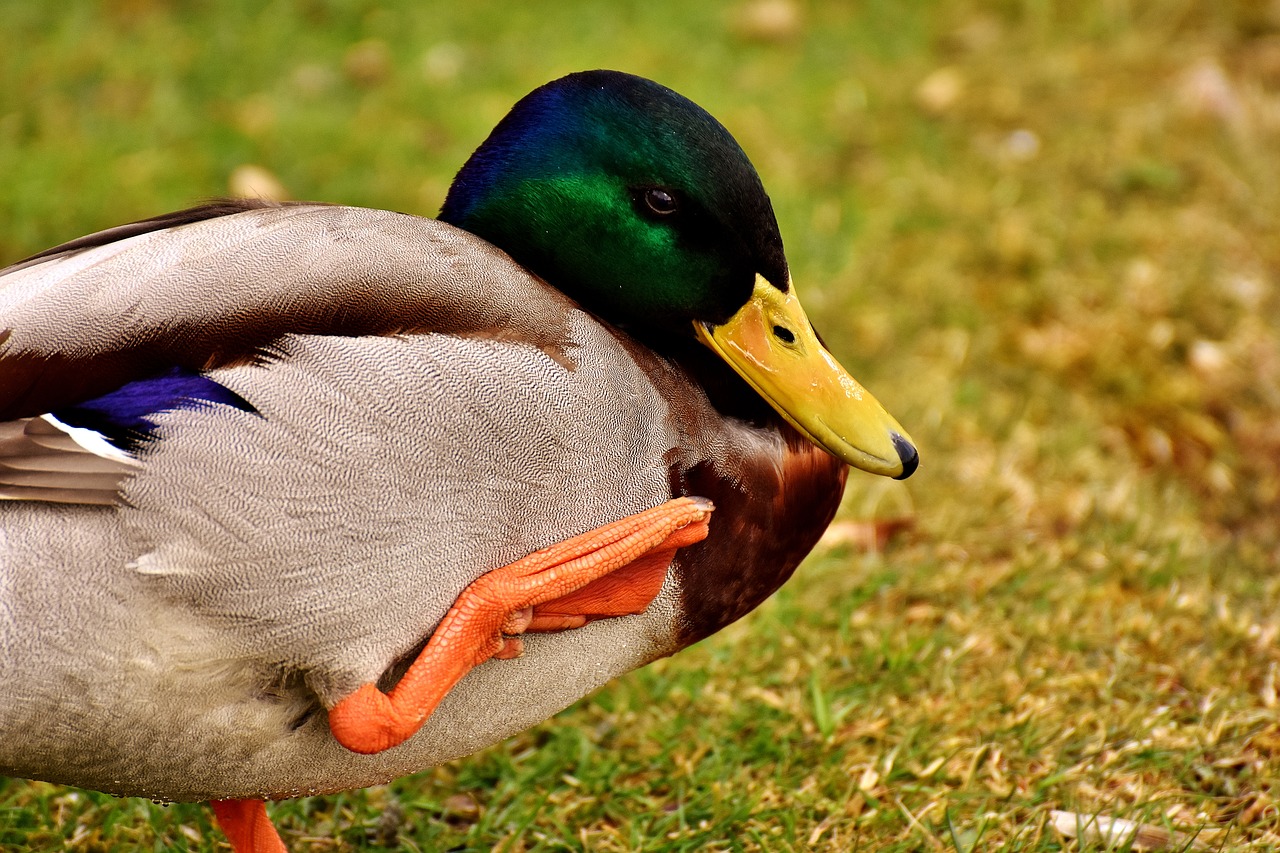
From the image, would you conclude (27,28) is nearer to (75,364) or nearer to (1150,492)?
(75,364)

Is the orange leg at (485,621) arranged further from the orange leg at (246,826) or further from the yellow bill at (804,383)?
the orange leg at (246,826)

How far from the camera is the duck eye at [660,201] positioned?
2.14m

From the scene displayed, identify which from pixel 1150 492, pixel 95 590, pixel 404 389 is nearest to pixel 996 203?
pixel 1150 492

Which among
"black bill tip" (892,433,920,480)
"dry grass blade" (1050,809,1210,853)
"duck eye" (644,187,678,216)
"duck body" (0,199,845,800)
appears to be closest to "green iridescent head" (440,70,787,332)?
"duck eye" (644,187,678,216)

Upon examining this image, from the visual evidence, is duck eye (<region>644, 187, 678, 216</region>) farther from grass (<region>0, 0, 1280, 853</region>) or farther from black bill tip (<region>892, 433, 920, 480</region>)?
grass (<region>0, 0, 1280, 853</region>)

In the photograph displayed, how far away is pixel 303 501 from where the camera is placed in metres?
1.75

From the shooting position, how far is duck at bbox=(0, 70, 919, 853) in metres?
Result: 1.72

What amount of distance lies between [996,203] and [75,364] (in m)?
3.38

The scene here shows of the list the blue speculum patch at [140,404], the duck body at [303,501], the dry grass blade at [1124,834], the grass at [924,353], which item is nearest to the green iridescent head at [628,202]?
the duck body at [303,501]

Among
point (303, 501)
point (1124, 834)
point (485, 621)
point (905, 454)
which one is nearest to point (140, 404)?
point (303, 501)

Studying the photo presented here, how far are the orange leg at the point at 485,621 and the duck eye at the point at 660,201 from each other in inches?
20.3

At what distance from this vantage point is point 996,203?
445cm

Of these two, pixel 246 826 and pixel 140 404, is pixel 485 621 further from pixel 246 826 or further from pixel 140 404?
pixel 246 826

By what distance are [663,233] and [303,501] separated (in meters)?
0.76
